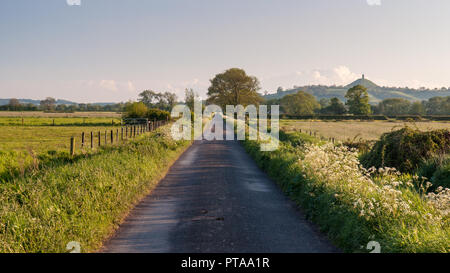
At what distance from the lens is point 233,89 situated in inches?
2879

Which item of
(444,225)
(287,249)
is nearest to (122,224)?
(287,249)

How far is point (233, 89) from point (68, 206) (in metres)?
67.6

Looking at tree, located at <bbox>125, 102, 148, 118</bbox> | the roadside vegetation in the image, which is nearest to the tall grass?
the roadside vegetation

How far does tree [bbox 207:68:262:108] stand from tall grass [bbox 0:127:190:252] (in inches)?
2442

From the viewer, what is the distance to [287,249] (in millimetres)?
6004

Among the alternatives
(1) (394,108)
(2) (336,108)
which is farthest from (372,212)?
(1) (394,108)

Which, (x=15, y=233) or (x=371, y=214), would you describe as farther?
(x=371, y=214)

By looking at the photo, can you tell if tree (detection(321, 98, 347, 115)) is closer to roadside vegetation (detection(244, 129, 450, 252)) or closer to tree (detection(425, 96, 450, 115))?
tree (detection(425, 96, 450, 115))

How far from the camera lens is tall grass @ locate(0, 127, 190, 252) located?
546cm

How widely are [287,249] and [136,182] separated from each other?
5.74 m

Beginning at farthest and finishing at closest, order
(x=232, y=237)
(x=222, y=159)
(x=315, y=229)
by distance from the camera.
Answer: (x=222, y=159)
(x=315, y=229)
(x=232, y=237)

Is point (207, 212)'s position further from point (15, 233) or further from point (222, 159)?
point (222, 159)

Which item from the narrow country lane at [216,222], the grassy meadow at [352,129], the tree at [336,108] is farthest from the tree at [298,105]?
the narrow country lane at [216,222]

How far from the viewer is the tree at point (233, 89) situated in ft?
237
